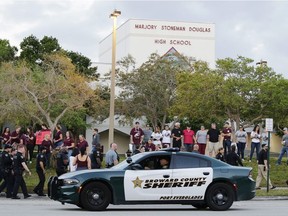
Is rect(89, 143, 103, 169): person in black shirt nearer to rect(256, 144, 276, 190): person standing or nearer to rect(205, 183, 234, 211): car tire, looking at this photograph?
rect(256, 144, 276, 190): person standing

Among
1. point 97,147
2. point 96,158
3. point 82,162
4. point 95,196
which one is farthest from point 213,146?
point 95,196

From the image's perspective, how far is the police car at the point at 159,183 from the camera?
1600 centimetres

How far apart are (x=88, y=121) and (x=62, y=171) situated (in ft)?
139

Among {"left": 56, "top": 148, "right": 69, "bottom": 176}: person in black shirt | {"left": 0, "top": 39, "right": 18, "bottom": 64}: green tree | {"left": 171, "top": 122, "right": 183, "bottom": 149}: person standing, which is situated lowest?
{"left": 56, "top": 148, "right": 69, "bottom": 176}: person in black shirt

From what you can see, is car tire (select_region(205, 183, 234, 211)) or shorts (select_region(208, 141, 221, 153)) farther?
shorts (select_region(208, 141, 221, 153))

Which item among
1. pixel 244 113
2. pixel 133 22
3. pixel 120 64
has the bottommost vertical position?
pixel 244 113

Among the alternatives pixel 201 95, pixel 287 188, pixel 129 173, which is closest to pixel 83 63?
pixel 201 95

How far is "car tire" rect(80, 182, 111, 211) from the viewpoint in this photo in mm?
15961

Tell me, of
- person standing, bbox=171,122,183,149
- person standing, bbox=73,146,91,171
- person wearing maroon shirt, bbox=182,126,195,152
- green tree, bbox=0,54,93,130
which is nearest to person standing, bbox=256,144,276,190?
person wearing maroon shirt, bbox=182,126,195,152

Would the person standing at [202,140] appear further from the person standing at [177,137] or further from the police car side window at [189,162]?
the police car side window at [189,162]

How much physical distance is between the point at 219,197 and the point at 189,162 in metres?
1.15

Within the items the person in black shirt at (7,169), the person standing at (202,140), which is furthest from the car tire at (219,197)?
the person standing at (202,140)

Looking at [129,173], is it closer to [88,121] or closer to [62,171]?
[62,171]

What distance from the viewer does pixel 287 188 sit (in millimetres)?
25828
